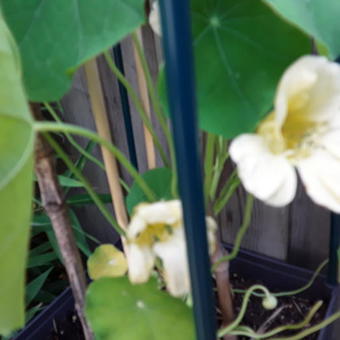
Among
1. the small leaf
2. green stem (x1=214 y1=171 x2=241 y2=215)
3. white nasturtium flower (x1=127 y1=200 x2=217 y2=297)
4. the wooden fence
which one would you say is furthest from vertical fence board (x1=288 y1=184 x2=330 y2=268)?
white nasturtium flower (x1=127 y1=200 x2=217 y2=297)

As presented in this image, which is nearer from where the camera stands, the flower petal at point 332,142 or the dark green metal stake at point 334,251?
the flower petal at point 332,142

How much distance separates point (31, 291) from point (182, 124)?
3.18ft

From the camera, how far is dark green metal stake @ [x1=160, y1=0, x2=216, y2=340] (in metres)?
0.25

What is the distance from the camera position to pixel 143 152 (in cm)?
106

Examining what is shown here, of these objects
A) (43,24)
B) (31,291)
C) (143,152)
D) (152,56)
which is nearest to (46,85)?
(43,24)

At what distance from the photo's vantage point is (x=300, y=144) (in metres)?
0.37

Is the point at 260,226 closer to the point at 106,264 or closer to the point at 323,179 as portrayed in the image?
the point at 106,264

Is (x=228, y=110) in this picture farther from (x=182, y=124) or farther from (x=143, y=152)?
(x=143, y=152)

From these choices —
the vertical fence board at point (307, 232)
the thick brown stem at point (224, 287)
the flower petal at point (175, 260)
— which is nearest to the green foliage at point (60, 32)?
the flower petal at point (175, 260)

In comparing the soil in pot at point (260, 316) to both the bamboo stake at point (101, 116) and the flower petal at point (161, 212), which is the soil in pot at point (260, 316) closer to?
the bamboo stake at point (101, 116)

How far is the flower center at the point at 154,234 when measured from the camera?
0.38m

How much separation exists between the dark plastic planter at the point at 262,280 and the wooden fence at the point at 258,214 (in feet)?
0.48

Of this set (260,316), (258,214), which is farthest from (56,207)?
(258,214)

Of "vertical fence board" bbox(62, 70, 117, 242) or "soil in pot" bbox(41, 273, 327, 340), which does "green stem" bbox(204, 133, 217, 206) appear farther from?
"vertical fence board" bbox(62, 70, 117, 242)
